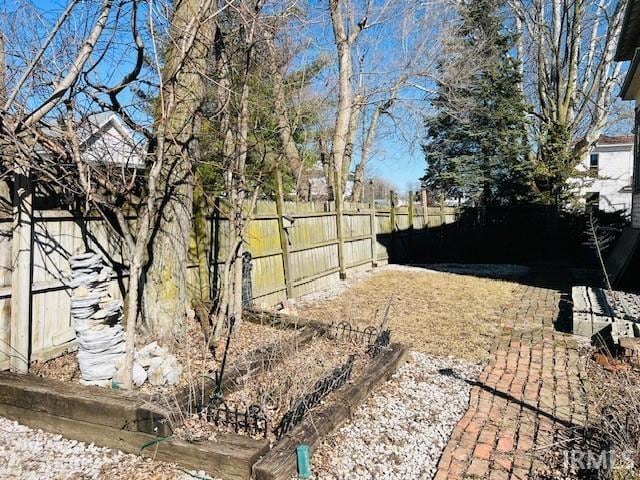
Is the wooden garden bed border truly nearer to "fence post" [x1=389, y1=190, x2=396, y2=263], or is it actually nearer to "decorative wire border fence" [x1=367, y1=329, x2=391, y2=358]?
"decorative wire border fence" [x1=367, y1=329, x2=391, y2=358]

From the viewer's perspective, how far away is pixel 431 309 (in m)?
6.77

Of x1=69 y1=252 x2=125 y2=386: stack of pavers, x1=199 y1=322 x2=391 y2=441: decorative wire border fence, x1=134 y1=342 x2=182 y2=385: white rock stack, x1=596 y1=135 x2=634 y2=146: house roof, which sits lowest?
x1=199 y1=322 x2=391 y2=441: decorative wire border fence

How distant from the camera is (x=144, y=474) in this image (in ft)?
7.96

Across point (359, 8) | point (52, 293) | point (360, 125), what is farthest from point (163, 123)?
point (360, 125)

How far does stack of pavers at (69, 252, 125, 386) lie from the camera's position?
3223 mm

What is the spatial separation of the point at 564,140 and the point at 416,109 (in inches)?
198

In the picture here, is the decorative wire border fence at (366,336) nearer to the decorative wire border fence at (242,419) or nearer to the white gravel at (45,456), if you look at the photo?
the decorative wire border fence at (242,419)

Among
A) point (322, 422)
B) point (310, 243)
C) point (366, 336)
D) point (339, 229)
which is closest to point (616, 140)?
point (339, 229)

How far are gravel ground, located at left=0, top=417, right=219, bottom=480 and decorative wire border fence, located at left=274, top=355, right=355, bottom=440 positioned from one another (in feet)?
1.79

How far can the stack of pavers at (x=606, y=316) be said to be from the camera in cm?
469

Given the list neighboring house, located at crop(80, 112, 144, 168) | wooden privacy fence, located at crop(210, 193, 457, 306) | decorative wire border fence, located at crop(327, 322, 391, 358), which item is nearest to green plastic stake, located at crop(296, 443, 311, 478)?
decorative wire border fence, located at crop(327, 322, 391, 358)

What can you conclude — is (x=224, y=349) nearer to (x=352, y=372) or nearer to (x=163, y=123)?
(x=352, y=372)

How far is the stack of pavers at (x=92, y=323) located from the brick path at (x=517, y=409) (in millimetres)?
2360

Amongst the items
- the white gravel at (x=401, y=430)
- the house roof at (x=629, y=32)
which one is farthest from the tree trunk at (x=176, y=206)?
the house roof at (x=629, y=32)
